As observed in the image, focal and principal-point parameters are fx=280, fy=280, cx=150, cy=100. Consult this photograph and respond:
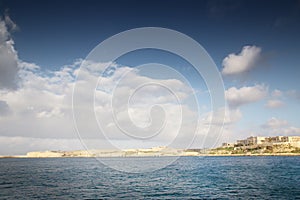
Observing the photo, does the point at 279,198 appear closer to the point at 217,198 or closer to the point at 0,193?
the point at 217,198

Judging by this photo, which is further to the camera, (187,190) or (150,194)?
(187,190)

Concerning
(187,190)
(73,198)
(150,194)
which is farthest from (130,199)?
(187,190)

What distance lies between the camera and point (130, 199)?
4928 cm

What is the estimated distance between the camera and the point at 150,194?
54344 mm

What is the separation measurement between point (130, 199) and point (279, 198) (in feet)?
85.3

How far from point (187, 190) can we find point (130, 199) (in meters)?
15.2

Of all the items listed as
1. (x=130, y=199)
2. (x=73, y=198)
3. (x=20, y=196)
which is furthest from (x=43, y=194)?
(x=130, y=199)

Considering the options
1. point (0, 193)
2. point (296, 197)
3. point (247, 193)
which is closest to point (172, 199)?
point (247, 193)

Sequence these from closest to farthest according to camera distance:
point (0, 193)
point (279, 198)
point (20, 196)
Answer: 1. point (279, 198)
2. point (20, 196)
3. point (0, 193)

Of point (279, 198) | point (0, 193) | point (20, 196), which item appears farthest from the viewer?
point (0, 193)

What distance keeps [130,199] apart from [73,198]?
34.1 feet

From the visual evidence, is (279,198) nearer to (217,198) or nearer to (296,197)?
(296,197)

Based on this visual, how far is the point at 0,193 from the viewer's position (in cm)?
5725

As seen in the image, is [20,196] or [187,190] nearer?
[20,196]
